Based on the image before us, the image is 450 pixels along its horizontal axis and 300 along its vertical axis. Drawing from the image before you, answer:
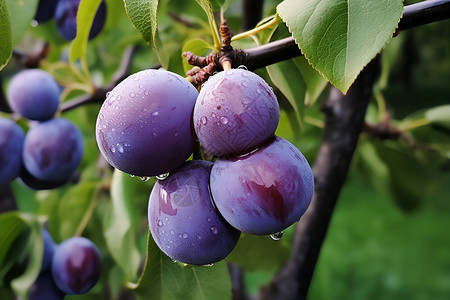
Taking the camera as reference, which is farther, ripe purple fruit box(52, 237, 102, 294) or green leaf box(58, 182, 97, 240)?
green leaf box(58, 182, 97, 240)

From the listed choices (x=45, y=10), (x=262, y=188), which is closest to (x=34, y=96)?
(x=45, y=10)

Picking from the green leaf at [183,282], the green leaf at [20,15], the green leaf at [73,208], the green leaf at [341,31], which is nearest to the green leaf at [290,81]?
the green leaf at [341,31]

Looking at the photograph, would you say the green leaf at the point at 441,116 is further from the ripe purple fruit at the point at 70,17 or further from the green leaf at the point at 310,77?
the ripe purple fruit at the point at 70,17

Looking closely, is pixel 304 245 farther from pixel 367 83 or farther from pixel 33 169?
pixel 33 169

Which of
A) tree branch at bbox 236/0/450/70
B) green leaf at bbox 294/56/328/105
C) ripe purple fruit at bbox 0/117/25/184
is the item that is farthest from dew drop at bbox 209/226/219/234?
ripe purple fruit at bbox 0/117/25/184

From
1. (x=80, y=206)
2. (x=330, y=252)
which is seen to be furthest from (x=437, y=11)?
(x=330, y=252)

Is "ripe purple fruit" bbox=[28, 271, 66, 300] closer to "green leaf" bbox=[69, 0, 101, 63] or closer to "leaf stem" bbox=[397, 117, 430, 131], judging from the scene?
"green leaf" bbox=[69, 0, 101, 63]
